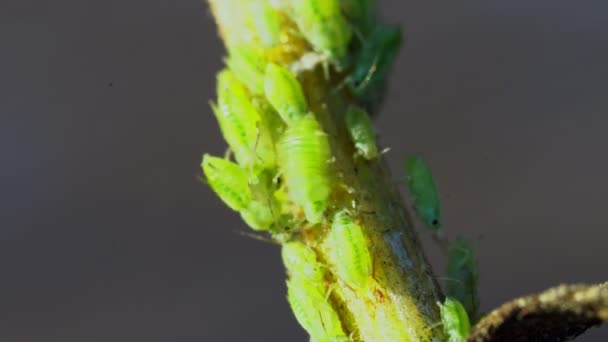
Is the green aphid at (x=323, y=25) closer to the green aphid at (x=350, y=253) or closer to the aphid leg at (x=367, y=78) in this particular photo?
the aphid leg at (x=367, y=78)

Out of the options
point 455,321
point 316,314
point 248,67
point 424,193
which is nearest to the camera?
point 455,321

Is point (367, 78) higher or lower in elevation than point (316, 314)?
higher

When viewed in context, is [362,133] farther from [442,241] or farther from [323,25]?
[442,241]

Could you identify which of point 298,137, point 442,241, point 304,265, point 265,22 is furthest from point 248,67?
point 442,241

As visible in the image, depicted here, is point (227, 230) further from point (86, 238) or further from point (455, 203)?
point (455, 203)

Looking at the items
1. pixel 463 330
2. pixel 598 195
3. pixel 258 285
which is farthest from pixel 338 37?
pixel 598 195

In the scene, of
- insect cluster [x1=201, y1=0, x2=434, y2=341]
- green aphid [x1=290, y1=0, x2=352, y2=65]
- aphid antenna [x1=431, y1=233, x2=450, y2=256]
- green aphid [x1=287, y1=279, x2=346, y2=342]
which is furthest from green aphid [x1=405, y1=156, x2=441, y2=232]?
green aphid [x1=287, y1=279, x2=346, y2=342]
